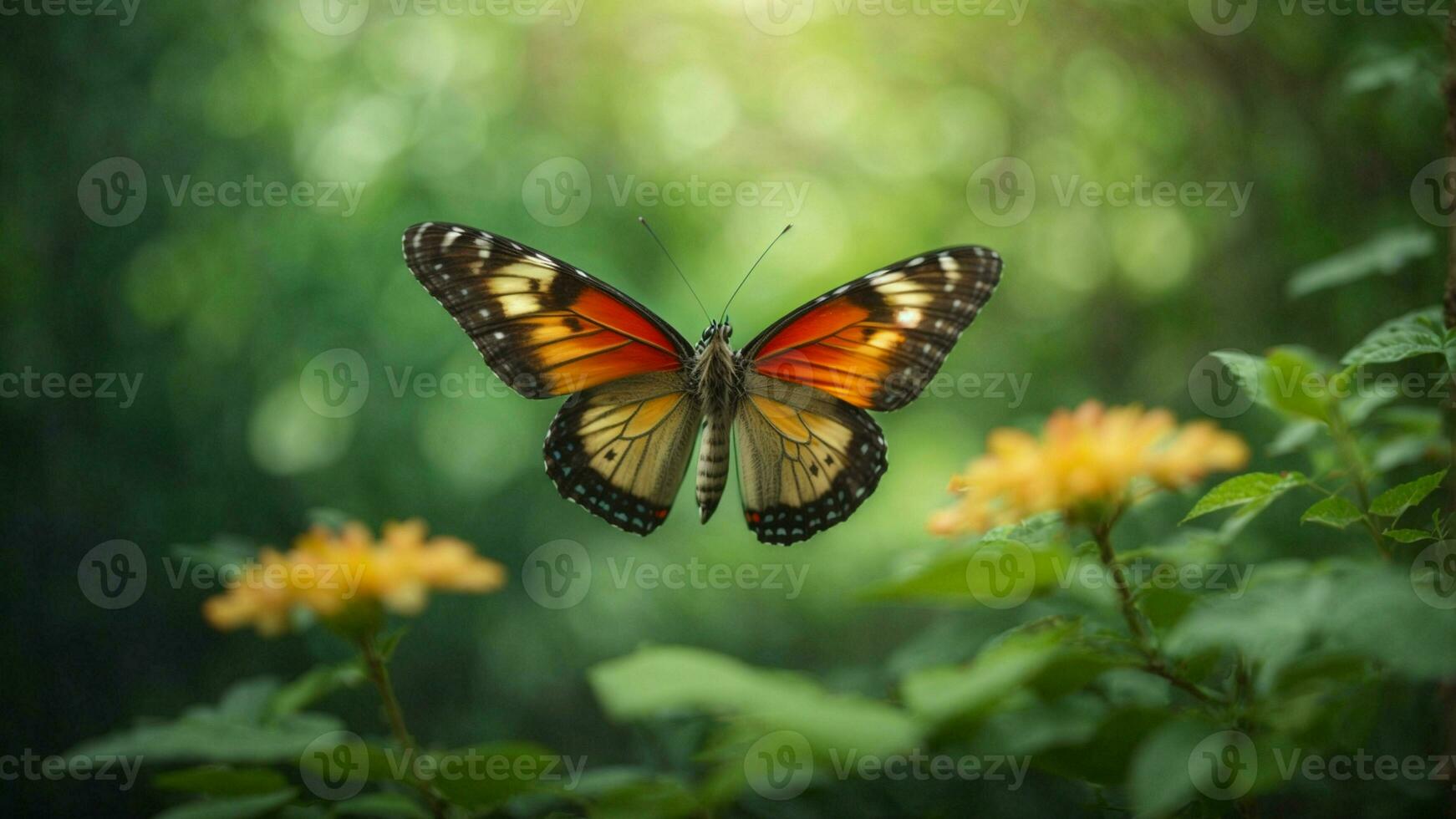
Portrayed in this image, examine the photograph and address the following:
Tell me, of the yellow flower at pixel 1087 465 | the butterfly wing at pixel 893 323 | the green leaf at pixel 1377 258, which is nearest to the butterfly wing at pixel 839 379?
the butterfly wing at pixel 893 323

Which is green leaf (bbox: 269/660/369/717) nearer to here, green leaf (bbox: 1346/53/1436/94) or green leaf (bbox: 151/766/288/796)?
green leaf (bbox: 151/766/288/796)

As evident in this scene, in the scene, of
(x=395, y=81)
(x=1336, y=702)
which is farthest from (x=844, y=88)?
(x=1336, y=702)

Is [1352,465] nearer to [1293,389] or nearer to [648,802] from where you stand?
[1293,389]

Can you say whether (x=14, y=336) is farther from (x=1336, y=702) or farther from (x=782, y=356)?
(x=1336, y=702)

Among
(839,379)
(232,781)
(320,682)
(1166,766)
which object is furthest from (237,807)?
(839,379)

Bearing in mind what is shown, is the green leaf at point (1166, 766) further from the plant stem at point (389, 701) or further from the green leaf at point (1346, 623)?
the plant stem at point (389, 701)

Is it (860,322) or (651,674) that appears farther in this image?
(860,322)
